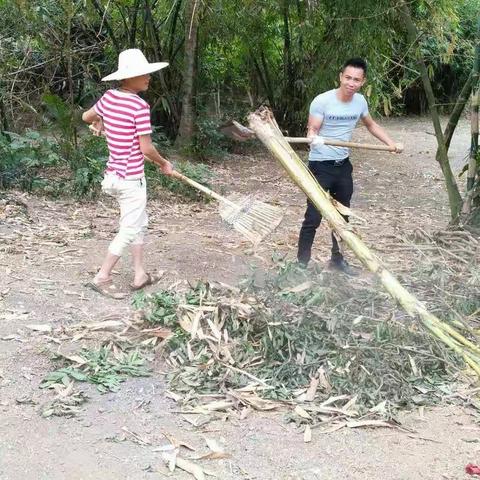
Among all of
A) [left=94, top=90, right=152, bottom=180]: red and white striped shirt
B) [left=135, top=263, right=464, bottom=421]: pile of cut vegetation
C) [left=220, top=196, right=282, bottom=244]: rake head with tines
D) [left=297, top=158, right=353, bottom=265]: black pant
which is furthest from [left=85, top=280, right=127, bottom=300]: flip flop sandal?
[left=297, top=158, right=353, bottom=265]: black pant

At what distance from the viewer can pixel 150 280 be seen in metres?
4.14

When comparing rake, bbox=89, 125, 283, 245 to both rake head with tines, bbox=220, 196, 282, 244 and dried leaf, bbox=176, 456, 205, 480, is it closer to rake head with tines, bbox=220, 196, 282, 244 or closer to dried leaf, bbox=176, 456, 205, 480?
rake head with tines, bbox=220, 196, 282, 244

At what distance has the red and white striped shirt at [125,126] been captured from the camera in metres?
3.75

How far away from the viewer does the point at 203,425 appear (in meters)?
2.70

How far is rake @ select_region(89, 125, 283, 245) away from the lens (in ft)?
12.8

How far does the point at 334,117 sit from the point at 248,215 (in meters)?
0.75

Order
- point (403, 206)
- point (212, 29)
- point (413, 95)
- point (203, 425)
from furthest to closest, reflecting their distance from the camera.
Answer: point (413, 95)
point (212, 29)
point (403, 206)
point (203, 425)

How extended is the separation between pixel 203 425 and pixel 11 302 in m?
1.55

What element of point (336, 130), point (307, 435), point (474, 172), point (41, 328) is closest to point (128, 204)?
point (41, 328)

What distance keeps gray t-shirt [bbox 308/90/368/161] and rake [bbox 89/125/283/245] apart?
18.4 inches

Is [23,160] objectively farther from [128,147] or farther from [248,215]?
[248,215]

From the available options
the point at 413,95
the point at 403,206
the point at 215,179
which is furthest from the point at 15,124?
the point at 413,95

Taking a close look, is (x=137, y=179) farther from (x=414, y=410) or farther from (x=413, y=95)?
(x=413, y=95)

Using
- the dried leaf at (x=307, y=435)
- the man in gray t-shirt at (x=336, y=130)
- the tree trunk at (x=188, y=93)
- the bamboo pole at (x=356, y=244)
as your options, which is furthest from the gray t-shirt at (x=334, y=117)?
the tree trunk at (x=188, y=93)
